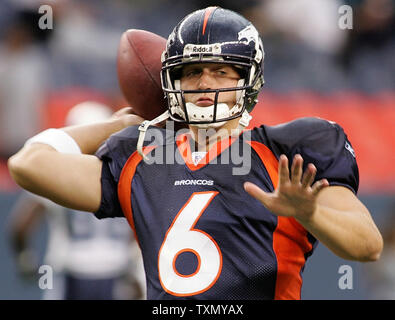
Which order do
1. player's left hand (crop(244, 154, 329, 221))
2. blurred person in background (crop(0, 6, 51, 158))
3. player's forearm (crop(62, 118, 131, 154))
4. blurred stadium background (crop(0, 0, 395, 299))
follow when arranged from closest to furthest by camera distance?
player's left hand (crop(244, 154, 329, 221)) → player's forearm (crop(62, 118, 131, 154)) → blurred stadium background (crop(0, 0, 395, 299)) → blurred person in background (crop(0, 6, 51, 158))

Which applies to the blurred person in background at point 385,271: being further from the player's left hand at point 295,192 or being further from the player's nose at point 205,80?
the player's left hand at point 295,192

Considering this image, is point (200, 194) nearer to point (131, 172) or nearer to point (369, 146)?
point (131, 172)

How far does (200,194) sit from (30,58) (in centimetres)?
439

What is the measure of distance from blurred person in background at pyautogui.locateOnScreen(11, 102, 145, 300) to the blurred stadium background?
0.22 m

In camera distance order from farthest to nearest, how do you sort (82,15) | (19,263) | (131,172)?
(82,15) < (19,263) < (131,172)

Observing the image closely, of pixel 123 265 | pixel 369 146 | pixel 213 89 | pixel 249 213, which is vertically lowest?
pixel 123 265

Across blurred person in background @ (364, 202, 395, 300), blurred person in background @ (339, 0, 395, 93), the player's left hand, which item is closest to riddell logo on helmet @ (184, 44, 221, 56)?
the player's left hand

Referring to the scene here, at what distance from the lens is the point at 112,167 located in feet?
8.14

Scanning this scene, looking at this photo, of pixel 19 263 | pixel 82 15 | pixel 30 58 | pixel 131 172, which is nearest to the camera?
pixel 131 172

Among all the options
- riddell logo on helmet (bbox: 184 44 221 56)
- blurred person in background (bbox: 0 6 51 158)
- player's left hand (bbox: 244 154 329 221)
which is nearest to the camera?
player's left hand (bbox: 244 154 329 221)

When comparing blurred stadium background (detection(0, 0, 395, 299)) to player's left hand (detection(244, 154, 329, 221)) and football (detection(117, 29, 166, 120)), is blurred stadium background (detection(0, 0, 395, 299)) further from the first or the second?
player's left hand (detection(244, 154, 329, 221))

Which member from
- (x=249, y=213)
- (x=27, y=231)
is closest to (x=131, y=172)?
(x=249, y=213)

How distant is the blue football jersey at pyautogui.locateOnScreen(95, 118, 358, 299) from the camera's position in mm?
2266

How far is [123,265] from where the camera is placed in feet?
17.7
